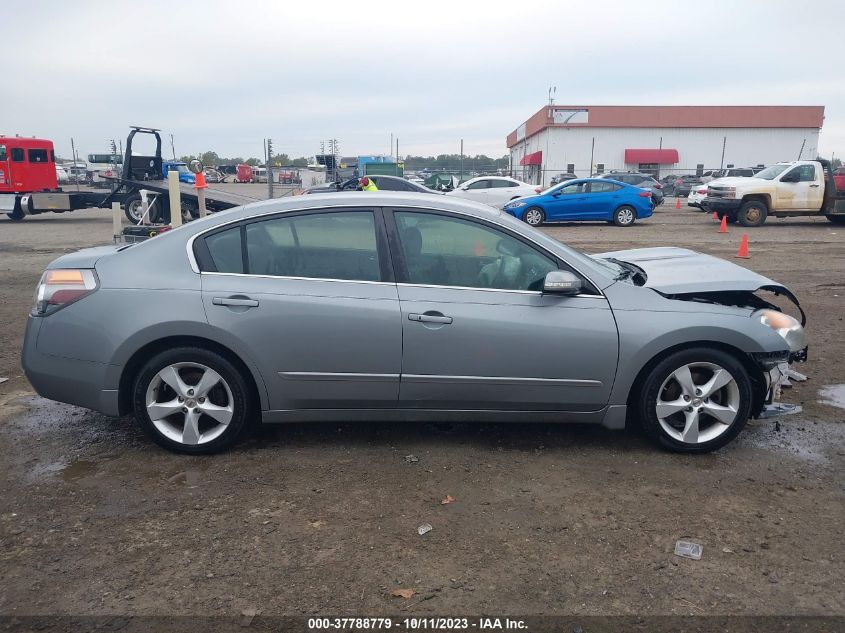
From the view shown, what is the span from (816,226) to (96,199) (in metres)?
22.6

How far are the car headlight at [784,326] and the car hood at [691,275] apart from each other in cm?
18

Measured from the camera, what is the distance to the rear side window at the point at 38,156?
24.3 meters

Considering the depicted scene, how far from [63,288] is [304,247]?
4.87 feet

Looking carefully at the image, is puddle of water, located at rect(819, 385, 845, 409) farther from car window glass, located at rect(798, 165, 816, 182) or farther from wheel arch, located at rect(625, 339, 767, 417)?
car window glass, located at rect(798, 165, 816, 182)

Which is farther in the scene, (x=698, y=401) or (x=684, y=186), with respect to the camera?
(x=684, y=186)

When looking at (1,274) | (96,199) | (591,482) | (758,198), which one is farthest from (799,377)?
(96,199)

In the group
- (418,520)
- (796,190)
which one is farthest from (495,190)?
(418,520)

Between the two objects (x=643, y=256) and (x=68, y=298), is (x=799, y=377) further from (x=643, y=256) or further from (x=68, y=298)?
(x=68, y=298)

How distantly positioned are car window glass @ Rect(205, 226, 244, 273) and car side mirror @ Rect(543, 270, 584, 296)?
184 centimetres

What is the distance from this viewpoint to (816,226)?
2036cm

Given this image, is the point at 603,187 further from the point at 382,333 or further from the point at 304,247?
the point at 382,333

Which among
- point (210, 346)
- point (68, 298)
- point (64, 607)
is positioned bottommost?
point (64, 607)

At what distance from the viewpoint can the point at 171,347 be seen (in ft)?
13.9

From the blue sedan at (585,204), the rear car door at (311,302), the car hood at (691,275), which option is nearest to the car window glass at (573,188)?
the blue sedan at (585,204)
